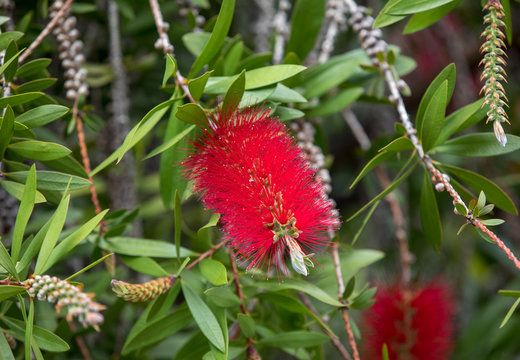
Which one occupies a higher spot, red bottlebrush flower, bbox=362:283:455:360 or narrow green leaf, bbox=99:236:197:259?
narrow green leaf, bbox=99:236:197:259

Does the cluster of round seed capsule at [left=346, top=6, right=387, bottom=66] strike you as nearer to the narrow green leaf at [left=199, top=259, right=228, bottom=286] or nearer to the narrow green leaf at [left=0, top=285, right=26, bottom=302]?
the narrow green leaf at [left=199, top=259, right=228, bottom=286]

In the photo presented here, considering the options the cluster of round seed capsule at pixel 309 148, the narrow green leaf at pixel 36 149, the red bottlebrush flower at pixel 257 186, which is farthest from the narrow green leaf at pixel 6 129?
the cluster of round seed capsule at pixel 309 148

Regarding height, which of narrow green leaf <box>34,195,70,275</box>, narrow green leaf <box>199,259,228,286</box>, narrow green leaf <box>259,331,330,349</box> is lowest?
narrow green leaf <box>259,331,330,349</box>

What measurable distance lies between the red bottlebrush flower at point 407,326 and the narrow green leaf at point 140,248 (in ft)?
1.65

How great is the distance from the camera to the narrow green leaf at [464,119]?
0.72 metres

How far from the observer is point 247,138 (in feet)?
2.21

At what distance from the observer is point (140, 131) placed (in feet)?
2.21

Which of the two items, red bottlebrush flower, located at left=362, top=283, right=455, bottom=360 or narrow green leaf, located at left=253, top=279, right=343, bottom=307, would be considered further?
red bottlebrush flower, located at left=362, top=283, right=455, bottom=360

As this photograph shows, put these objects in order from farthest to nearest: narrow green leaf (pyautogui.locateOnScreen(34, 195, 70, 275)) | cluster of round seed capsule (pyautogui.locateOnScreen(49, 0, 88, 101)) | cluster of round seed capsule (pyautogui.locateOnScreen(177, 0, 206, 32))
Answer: cluster of round seed capsule (pyautogui.locateOnScreen(177, 0, 206, 32)) → cluster of round seed capsule (pyautogui.locateOnScreen(49, 0, 88, 101)) → narrow green leaf (pyautogui.locateOnScreen(34, 195, 70, 275))

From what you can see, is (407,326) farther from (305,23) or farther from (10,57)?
(10,57)

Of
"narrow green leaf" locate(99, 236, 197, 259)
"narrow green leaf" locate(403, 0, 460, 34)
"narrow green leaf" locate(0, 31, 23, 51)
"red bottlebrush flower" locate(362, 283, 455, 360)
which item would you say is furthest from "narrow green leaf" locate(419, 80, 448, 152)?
"narrow green leaf" locate(0, 31, 23, 51)

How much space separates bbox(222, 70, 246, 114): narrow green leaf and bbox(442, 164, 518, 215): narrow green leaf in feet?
1.01

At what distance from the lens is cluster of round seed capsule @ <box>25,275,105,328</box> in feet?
1.65

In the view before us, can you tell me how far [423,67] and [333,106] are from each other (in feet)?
4.00
